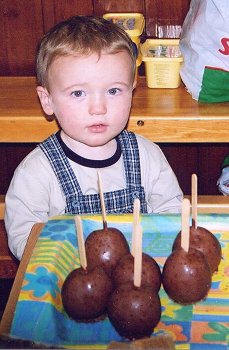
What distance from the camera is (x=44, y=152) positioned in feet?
5.66

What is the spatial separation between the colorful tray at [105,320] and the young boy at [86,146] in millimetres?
392

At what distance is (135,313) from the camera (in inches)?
40.3

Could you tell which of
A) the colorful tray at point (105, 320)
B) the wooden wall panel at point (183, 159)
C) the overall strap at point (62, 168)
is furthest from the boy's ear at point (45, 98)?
the wooden wall panel at point (183, 159)

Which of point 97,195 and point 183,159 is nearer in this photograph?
point 97,195

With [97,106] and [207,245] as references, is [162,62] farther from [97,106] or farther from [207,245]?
[207,245]

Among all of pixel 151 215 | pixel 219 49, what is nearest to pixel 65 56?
pixel 151 215

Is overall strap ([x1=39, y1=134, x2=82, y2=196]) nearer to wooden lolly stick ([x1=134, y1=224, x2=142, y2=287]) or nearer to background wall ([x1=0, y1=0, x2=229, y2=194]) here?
wooden lolly stick ([x1=134, y1=224, x2=142, y2=287])

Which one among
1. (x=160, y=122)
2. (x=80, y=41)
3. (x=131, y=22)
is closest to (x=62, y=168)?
(x=80, y=41)

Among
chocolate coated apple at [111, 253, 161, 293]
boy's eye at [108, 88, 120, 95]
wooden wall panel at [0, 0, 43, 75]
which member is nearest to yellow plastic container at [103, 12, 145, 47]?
wooden wall panel at [0, 0, 43, 75]

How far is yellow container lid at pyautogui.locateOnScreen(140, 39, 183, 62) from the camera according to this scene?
90.9 inches

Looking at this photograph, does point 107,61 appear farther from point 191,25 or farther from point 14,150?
point 14,150

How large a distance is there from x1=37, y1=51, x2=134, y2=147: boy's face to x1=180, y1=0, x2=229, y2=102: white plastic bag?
21.7 inches

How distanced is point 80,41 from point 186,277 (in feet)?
2.49

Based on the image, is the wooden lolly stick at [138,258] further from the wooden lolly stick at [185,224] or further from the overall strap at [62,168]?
the overall strap at [62,168]
